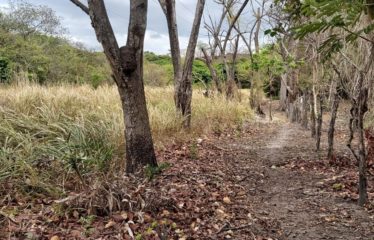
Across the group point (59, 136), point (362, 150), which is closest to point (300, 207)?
point (362, 150)

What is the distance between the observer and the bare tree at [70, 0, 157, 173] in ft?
13.6

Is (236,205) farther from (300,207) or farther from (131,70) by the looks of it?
(131,70)

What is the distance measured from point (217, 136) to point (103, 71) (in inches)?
521

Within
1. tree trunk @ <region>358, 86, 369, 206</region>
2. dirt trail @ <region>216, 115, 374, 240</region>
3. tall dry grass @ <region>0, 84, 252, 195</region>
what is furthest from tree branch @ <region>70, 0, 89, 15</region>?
tree trunk @ <region>358, 86, 369, 206</region>

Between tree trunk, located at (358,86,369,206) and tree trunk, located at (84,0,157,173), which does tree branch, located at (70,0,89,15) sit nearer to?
tree trunk, located at (84,0,157,173)

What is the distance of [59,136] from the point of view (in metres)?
5.29

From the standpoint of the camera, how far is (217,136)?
901 cm

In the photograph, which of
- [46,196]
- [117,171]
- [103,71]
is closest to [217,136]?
[117,171]

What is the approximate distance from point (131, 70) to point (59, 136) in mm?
1685

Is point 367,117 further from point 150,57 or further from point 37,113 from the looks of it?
point 150,57

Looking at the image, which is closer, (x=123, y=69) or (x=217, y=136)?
(x=123, y=69)

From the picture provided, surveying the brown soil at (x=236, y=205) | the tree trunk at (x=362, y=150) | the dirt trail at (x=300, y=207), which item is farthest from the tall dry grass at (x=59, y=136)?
the tree trunk at (x=362, y=150)

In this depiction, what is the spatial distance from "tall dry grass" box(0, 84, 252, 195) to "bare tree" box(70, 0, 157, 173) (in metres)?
0.43

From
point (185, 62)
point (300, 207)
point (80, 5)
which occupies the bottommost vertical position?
point (300, 207)
